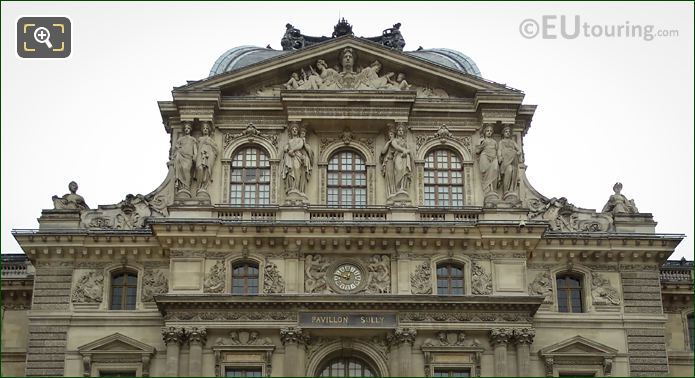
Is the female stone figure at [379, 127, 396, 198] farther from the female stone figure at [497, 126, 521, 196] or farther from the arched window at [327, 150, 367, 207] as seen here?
the female stone figure at [497, 126, 521, 196]

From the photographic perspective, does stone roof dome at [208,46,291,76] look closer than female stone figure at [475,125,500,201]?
No

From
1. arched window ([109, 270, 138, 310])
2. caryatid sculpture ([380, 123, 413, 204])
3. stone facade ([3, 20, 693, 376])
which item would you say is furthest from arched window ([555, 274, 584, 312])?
arched window ([109, 270, 138, 310])

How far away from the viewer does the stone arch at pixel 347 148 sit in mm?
43938

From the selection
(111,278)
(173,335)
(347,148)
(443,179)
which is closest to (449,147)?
(443,179)

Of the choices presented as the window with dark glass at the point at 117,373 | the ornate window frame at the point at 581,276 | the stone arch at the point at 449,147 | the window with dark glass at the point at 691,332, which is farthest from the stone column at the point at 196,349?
the window with dark glass at the point at 691,332

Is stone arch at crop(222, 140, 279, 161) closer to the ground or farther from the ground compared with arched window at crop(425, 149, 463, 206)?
farther from the ground

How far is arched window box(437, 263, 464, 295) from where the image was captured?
41.0m

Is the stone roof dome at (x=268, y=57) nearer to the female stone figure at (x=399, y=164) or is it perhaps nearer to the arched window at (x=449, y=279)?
the female stone figure at (x=399, y=164)

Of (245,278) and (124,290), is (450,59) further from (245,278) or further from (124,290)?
(124,290)

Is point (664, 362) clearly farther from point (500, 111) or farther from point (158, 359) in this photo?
point (158, 359)

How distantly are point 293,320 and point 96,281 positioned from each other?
764cm

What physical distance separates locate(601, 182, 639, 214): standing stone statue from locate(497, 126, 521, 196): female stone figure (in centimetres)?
384

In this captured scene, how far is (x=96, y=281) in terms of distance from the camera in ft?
136

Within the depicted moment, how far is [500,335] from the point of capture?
1564 inches
